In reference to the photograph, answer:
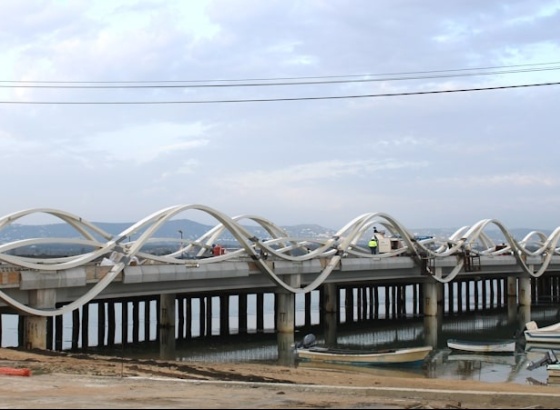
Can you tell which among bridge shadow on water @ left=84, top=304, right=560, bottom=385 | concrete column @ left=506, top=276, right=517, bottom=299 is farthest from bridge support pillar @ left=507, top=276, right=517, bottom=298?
bridge shadow on water @ left=84, top=304, right=560, bottom=385

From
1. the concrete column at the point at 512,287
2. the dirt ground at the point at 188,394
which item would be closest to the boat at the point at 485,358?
the dirt ground at the point at 188,394

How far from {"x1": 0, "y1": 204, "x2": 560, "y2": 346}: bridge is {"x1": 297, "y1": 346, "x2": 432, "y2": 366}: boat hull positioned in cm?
812

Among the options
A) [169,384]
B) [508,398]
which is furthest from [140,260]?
[508,398]

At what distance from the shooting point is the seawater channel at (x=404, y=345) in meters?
33.3

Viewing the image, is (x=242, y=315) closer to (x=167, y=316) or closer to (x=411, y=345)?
(x=167, y=316)

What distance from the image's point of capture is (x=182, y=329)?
50.0 meters

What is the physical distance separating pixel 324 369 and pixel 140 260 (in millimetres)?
11213

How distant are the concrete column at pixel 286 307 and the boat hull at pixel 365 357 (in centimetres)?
1064

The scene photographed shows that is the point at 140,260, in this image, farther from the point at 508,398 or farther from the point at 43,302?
the point at 508,398

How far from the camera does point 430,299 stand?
2258 inches

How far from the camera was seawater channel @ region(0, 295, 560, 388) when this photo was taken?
109ft

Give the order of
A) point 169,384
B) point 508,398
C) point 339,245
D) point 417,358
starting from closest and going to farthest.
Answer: point 508,398
point 169,384
point 417,358
point 339,245

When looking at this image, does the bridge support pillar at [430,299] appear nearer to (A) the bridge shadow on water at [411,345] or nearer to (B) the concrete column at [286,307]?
(A) the bridge shadow on water at [411,345]

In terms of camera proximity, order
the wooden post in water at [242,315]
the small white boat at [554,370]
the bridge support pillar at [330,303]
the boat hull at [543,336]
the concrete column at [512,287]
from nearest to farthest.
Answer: the small white boat at [554,370] → the boat hull at [543,336] → the wooden post in water at [242,315] → the bridge support pillar at [330,303] → the concrete column at [512,287]
